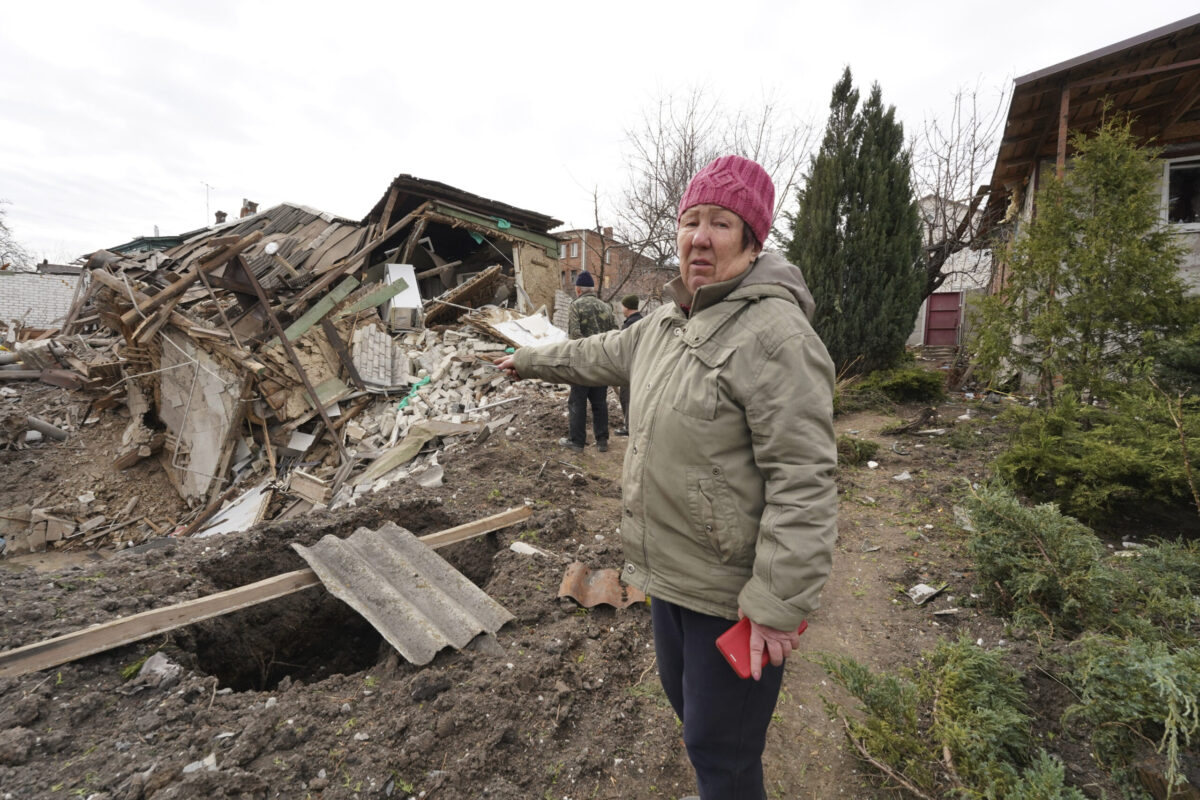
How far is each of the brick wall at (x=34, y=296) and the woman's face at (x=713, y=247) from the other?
29.8 m

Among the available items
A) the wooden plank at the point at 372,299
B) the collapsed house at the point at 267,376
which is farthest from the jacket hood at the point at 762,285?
the wooden plank at the point at 372,299

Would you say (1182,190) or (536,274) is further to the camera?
(536,274)

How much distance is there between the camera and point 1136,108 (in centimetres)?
789

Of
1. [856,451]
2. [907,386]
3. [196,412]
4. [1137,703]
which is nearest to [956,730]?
[1137,703]

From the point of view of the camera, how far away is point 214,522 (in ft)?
24.8

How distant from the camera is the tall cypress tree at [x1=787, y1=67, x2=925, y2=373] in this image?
998cm

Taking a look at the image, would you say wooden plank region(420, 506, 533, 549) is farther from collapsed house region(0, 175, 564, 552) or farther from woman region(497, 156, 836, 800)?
woman region(497, 156, 836, 800)

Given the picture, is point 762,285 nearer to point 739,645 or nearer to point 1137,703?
point 739,645

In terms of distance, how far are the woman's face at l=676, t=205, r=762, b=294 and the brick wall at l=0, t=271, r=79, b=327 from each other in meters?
29.8

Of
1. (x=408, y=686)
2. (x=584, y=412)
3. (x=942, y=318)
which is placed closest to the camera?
(x=408, y=686)

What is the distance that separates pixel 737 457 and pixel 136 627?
2882mm

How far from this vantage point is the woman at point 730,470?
127cm

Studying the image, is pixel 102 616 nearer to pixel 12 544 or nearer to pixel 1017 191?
pixel 12 544

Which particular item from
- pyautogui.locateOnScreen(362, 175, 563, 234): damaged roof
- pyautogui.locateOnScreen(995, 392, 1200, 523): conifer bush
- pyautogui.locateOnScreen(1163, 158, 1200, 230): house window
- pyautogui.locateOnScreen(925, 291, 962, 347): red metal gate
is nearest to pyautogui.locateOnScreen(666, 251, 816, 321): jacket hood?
pyautogui.locateOnScreen(995, 392, 1200, 523): conifer bush
